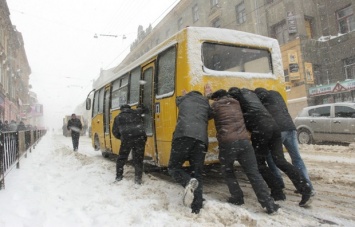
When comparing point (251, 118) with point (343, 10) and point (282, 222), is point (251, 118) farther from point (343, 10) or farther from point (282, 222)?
point (343, 10)

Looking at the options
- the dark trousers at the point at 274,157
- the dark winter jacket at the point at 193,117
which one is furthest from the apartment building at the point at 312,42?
the dark winter jacket at the point at 193,117

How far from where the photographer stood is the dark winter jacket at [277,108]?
4562 mm

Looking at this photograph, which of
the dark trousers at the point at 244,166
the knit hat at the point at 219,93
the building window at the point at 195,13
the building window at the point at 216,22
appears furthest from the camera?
the building window at the point at 195,13

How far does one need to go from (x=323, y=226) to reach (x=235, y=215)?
1.00 metres

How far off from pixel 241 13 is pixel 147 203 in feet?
77.3

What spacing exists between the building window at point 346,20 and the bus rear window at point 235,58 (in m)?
17.7

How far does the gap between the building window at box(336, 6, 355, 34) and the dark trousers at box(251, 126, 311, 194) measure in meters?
19.6

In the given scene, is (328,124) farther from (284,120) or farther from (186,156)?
(186,156)

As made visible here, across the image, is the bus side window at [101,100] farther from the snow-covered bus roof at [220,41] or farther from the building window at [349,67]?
the building window at [349,67]

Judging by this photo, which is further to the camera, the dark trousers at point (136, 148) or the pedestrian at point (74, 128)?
the pedestrian at point (74, 128)

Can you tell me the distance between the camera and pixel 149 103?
259 inches

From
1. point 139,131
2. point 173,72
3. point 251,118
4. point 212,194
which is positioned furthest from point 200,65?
point 212,194

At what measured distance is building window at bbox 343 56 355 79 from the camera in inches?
794

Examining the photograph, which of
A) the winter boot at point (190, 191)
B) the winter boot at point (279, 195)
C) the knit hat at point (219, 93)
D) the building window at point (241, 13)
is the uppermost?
the building window at point (241, 13)
